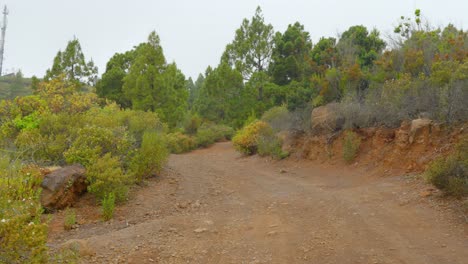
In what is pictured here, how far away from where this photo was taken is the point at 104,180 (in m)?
9.38

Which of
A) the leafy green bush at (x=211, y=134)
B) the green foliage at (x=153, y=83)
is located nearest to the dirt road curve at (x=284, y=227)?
the green foliage at (x=153, y=83)

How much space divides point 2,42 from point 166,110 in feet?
71.7

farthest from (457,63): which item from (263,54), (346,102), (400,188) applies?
(263,54)

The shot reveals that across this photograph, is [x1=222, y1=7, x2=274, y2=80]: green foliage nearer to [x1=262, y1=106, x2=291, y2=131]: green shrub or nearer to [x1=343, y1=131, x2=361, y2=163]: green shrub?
[x1=262, y1=106, x2=291, y2=131]: green shrub

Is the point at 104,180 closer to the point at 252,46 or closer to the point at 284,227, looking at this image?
the point at 284,227

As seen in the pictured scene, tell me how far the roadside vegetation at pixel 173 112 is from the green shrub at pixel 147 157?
0.03 m

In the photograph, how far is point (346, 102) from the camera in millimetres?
14391

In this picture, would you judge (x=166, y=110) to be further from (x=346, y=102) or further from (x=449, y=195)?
(x=449, y=195)

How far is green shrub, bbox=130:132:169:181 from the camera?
11594 millimetres

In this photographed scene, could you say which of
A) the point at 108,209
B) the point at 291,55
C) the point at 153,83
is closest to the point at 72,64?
the point at 153,83

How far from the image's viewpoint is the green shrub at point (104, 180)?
9.27m

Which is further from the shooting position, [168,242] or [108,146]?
[108,146]

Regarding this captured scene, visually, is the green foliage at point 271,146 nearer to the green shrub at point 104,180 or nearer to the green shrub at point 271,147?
the green shrub at point 271,147

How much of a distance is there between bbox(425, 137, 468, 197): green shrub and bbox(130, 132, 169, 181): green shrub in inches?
287
